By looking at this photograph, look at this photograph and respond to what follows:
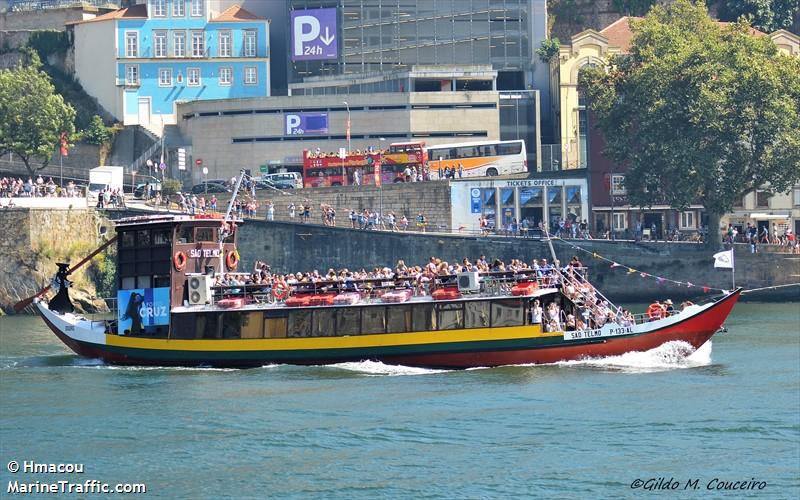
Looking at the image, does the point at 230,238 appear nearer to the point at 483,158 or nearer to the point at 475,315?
the point at 475,315

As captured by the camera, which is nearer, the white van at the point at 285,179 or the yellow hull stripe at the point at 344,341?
the yellow hull stripe at the point at 344,341

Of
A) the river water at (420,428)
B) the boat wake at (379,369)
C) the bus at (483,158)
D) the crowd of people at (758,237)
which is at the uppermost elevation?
the bus at (483,158)

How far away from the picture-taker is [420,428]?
44.9 m

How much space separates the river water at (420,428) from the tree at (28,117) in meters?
44.1

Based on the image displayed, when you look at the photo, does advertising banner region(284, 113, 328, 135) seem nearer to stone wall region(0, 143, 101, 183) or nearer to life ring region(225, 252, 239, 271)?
stone wall region(0, 143, 101, 183)

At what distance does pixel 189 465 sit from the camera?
41.6 meters

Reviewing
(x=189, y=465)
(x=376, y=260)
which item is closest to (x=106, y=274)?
(x=376, y=260)

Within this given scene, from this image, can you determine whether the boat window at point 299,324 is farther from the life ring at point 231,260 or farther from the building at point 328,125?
the building at point 328,125

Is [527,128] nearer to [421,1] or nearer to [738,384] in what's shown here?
[421,1]

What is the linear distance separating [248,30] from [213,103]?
281 inches

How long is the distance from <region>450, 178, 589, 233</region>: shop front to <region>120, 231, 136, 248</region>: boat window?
39446 millimetres

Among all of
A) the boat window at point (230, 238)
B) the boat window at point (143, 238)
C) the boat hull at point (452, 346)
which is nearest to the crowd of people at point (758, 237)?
the boat hull at point (452, 346)

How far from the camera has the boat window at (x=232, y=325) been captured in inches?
2229

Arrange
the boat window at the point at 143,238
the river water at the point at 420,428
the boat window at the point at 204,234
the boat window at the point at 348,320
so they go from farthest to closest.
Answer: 1. the boat window at the point at 204,234
2. the boat window at the point at 143,238
3. the boat window at the point at 348,320
4. the river water at the point at 420,428
